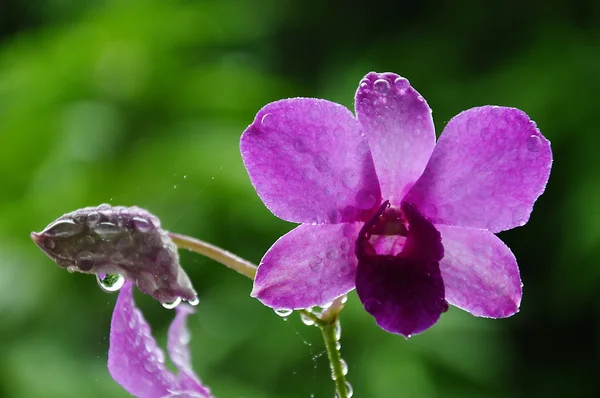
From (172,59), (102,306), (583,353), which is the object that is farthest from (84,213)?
(583,353)

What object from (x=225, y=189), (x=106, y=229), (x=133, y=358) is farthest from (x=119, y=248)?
(x=225, y=189)

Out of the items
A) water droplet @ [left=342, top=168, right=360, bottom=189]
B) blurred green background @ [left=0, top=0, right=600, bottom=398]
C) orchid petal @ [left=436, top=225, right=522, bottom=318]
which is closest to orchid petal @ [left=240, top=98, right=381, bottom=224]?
water droplet @ [left=342, top=168, right=360, bottom=189]

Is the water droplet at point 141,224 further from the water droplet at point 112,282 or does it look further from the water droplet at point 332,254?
the water droplet at point 332,254

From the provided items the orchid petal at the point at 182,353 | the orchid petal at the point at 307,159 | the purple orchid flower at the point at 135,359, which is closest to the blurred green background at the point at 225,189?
the orchid petal at the point at 182,353

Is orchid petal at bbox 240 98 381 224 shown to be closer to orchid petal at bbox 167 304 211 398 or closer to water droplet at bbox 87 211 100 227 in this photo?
water droplet at bbox 87 211 100 227

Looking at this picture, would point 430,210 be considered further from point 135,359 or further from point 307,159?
point 135,359

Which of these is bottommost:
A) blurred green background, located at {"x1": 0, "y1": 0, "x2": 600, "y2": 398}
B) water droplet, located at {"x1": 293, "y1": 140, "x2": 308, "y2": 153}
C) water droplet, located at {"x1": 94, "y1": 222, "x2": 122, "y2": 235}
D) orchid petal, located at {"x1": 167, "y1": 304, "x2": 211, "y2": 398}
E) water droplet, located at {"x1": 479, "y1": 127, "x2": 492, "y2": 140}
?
blurred green background, located at {"x1": 0, "y1": 0, "x2": 600, "y2": 398}
